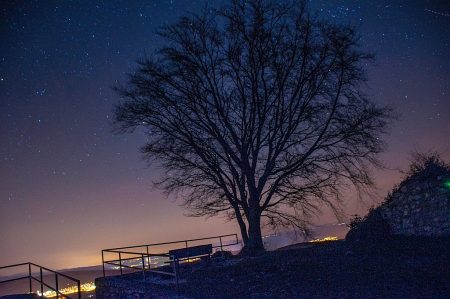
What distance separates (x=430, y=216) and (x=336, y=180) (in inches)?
180

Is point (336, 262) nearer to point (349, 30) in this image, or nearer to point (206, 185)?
point (206, 185)

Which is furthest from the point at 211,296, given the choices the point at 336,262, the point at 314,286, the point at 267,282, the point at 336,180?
the point at 336,180

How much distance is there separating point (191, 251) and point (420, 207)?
28.7 ft

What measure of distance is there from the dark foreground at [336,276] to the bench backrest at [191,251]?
0.94 meters

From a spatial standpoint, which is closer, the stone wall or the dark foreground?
the dark foreground

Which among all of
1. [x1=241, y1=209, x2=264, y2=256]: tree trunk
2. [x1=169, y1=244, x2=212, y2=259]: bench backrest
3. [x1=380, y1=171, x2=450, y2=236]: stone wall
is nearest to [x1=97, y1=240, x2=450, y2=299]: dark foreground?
[x1=169, y1=244, x2=212, y2=259]: bench backrest

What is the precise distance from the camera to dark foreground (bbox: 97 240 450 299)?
817cm

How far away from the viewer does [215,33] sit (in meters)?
17.8

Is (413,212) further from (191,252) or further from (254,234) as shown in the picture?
(191,252)

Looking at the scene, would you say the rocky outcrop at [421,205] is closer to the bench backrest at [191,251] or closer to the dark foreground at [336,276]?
the dark foreground at [336,276]

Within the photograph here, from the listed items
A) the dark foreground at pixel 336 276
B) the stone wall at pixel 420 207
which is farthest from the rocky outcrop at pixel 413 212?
the dark foreground at pixel 336 276

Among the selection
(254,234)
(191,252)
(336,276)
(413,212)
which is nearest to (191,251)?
(191,252)

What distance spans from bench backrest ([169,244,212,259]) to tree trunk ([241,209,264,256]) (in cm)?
249

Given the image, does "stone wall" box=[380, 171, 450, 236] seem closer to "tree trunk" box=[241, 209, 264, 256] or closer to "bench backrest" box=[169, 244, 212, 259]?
"tree trunk" box=[241, 209, 264, 256]
